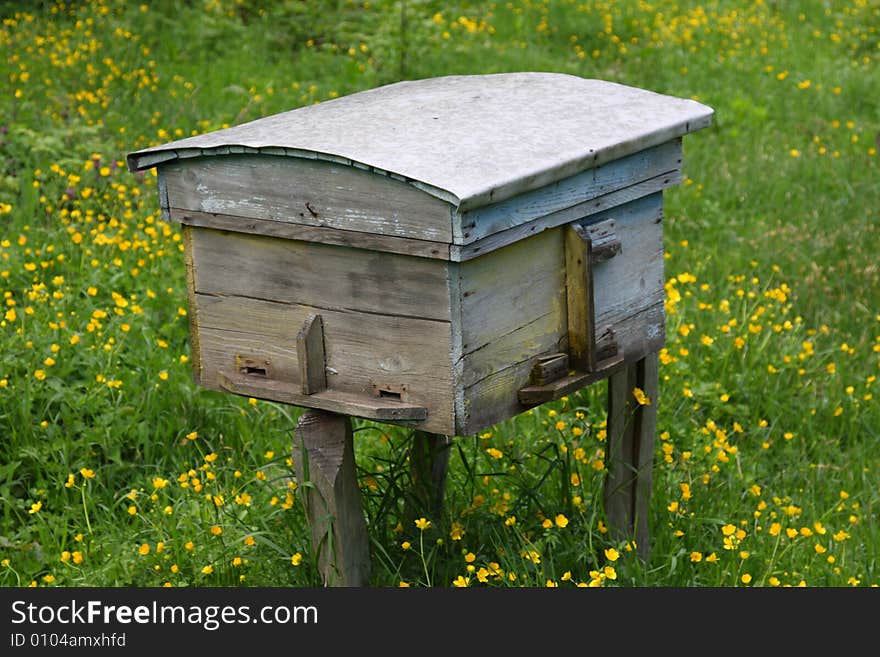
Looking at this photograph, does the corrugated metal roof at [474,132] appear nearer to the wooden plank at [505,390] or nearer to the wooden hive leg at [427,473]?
the wooden plank at [505,390]

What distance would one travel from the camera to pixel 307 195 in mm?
2822

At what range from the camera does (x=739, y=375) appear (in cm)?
479

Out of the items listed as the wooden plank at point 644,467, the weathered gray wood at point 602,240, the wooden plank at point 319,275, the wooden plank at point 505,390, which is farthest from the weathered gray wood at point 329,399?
the wooden plank at point 644,467

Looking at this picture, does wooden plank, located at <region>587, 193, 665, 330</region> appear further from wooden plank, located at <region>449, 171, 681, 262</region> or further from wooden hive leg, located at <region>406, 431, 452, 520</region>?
wooden hive leg, located at <region>406, 431, 452, 520</region>

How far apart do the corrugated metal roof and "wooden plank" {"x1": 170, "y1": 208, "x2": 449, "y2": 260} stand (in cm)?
14

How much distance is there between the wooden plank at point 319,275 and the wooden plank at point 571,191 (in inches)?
4.8

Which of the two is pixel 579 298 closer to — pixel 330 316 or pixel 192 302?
pixel 330 316

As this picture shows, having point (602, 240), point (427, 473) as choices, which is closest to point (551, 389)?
point (602, 240)

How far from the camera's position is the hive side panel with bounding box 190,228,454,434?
9.13ft

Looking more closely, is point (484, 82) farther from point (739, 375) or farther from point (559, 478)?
point (739, 375)

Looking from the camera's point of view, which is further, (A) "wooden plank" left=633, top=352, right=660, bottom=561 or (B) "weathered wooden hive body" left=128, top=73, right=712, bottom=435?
(A) "wooden plank" left=633, top=352, right=660, bottom=561

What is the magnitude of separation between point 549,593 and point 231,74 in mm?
5477

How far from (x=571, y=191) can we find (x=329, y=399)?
2.41 feet

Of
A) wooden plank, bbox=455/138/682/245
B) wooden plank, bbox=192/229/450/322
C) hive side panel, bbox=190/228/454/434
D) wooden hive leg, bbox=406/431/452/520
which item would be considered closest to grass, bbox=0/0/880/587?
wooden hive leg, bbox=406/431/452/520
